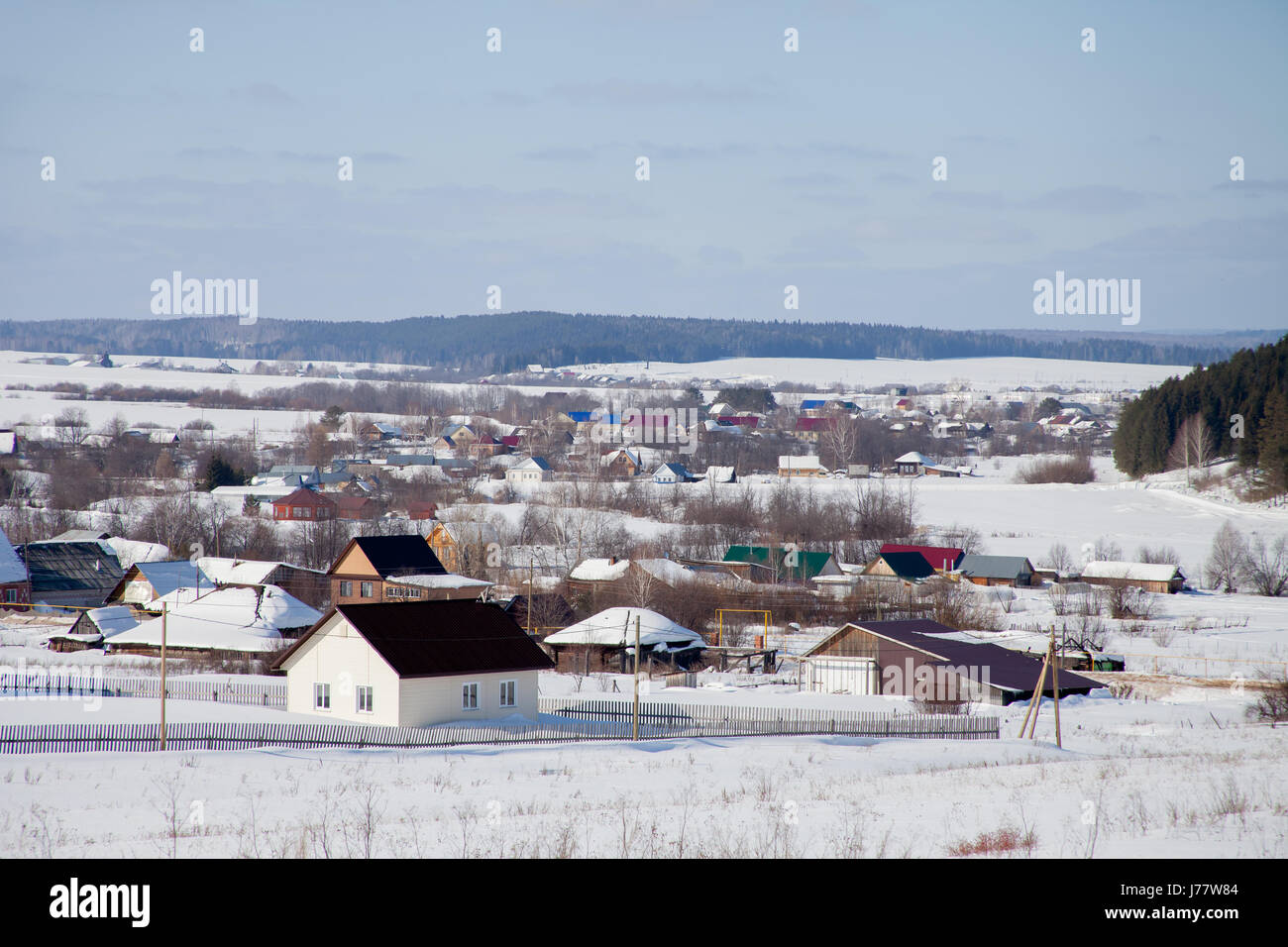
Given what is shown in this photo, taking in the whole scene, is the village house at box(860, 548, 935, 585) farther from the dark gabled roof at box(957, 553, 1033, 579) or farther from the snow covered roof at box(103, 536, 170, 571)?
the snow covered roof at box(103, 536, 170, 571)

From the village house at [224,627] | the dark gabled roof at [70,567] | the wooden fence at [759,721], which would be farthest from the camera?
the dark gabled roof at [70,567]

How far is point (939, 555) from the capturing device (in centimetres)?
5325

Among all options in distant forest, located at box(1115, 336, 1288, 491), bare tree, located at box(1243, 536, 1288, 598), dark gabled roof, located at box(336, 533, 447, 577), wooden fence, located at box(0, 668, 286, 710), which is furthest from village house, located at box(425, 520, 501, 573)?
distant forest, located at box(1115, 336, 1288, 491)

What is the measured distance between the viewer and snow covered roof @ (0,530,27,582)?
147ft

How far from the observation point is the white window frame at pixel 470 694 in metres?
25.2

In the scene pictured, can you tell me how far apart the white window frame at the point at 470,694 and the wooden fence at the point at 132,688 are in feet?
15.0

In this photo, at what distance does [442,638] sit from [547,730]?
136 inches

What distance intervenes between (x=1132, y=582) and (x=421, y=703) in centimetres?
3460

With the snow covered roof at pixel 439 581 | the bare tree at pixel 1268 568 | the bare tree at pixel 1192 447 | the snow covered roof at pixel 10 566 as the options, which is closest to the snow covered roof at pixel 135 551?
the snow covered roof at pixel 10 566

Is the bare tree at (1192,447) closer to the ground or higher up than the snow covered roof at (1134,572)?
higher up

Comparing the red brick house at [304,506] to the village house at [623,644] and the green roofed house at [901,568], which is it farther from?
the village house at [623,644]

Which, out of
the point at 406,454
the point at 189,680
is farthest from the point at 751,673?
the point at 406,454

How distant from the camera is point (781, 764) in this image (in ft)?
61.5

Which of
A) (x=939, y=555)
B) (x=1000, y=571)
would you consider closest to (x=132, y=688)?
(x=1000, y=571)
